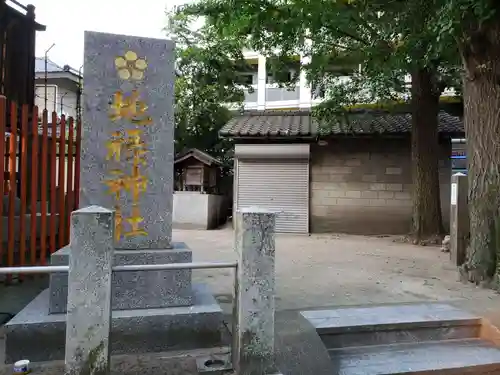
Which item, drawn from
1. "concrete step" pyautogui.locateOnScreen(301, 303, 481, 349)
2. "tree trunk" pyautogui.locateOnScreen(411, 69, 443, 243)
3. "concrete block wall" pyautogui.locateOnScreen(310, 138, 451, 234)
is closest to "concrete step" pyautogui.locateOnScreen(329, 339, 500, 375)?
"concrete step" pyautogui.locateOnScreen(301, 303, 481, 349)

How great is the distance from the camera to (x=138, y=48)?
3580 mm

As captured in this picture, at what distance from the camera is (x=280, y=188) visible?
41.2 feet

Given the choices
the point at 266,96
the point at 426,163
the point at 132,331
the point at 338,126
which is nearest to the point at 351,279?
the point at 132,331

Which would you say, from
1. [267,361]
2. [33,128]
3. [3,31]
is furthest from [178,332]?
[3,31]

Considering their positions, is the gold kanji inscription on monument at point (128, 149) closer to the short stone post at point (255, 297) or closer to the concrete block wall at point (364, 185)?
the short stone post at point (255, 297)

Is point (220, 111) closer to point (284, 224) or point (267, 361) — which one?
point (284, 224)

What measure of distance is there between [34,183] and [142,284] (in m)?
2.54

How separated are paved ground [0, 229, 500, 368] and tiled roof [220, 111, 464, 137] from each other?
3.86 m

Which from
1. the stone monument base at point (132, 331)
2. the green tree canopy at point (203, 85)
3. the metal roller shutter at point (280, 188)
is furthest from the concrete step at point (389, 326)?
the green tree canopy at point (203, 85)

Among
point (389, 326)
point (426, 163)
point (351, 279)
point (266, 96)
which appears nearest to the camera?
point (389, 326)

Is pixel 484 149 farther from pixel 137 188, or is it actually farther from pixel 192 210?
pixel 192 210

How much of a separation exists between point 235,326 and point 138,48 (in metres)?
2.68

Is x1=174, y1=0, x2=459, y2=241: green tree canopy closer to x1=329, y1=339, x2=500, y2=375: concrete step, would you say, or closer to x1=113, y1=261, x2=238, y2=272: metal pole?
x1=329, y1=339, x2=500, y2=375: concrete step

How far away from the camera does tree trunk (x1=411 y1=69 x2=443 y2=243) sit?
10094 millimetres
